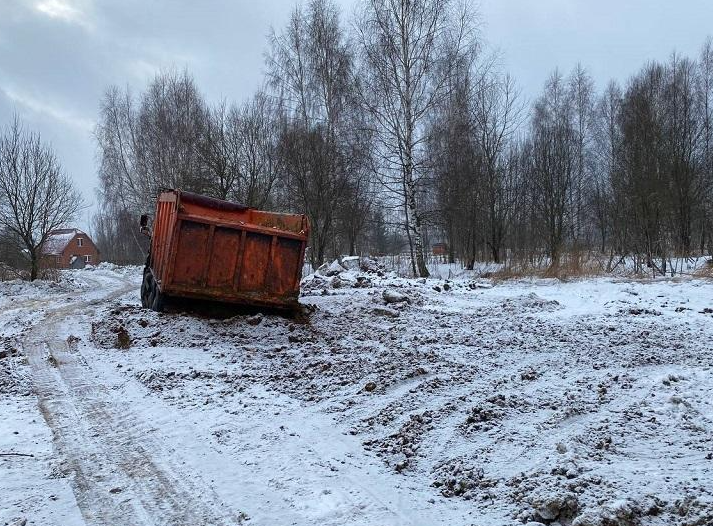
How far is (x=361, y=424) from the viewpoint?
4.35m

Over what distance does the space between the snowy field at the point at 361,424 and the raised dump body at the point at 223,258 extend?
0.70 metres

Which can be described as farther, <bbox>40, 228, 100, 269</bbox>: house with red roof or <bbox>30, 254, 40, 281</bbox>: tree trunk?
<bbox>40, 228, 100, 269</bbox>: house with red roof

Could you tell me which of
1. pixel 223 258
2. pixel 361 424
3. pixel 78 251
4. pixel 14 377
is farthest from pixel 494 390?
pixel 78 251

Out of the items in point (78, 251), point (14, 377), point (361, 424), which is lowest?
point (14, 377)

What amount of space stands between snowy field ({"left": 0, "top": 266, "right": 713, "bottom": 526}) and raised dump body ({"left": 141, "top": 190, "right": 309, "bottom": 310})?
0.70 meters

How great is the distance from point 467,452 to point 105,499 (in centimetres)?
241

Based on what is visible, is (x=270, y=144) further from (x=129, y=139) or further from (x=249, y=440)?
(x=249, y=440)

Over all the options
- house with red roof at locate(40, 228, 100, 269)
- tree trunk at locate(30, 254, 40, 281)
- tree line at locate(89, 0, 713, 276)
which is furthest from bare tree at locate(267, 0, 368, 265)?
house with red roof at locate(40, 228, 100, 269)

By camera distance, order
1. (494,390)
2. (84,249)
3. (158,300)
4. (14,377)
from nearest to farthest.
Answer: (494,390), (14,377), (158,300), (84,249)

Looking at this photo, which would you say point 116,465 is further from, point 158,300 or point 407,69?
point 407,69

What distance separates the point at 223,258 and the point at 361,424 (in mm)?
5318

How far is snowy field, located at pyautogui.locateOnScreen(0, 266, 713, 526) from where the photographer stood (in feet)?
9.82

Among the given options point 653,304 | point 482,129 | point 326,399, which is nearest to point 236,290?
point 326,399

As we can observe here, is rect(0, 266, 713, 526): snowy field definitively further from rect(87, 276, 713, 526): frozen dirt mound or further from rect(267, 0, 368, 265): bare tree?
rect(267, 0, 368, 265): bare tree
